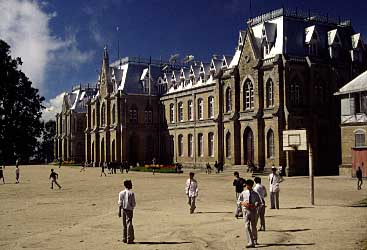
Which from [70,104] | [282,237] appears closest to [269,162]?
[282,237]

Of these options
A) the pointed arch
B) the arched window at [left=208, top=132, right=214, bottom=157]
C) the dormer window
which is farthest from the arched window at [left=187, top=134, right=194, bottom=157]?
the dormer window

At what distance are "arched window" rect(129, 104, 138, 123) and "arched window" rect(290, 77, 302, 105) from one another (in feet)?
111

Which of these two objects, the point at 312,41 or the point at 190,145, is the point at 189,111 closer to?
the point at 190,145

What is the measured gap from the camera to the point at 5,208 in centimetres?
2309

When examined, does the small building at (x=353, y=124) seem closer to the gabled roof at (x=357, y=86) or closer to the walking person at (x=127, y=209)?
the gabled roof at (x=357, y=86)

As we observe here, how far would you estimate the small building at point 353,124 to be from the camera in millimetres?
45844

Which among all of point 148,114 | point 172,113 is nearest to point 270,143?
point 172,113

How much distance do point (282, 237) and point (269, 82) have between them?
40.3 metres

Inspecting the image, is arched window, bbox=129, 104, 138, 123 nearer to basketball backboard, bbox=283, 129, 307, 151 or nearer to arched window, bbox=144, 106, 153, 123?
arched window, bbox=144, 106, 153, 123

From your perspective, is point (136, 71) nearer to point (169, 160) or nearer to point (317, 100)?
point (169, 160)

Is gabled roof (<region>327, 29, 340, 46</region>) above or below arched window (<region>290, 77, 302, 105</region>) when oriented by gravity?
above

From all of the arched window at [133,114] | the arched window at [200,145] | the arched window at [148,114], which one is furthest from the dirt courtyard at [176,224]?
the arched window at [148,114]

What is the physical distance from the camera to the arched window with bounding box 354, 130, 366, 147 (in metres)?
46.1

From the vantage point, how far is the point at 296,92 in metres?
52.4
